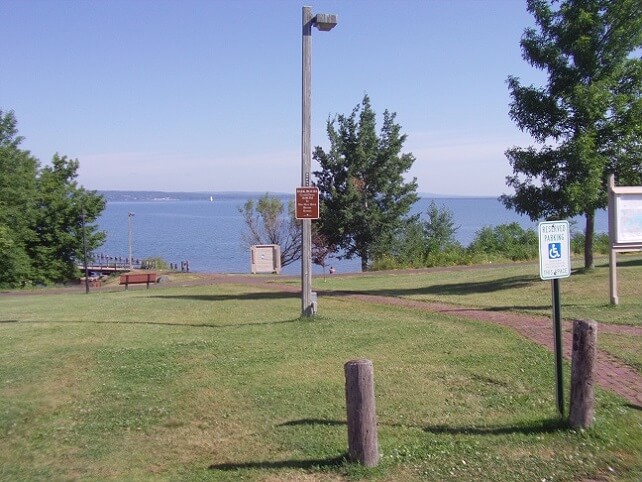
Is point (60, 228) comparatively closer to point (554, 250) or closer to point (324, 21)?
point (324, 21)

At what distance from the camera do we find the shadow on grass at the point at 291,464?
547 centimetres

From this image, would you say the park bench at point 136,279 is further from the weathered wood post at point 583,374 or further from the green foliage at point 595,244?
the weathered wood post at point 583,374

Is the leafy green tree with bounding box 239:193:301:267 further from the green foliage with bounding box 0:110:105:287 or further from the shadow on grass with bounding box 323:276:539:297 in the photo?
the shadow on grass with bounding box 323:276:539:297

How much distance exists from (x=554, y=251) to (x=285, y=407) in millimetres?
2910

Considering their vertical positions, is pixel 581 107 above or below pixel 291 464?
above

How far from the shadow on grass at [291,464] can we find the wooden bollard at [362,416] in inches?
7.7

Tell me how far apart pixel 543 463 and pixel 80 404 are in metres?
4.53

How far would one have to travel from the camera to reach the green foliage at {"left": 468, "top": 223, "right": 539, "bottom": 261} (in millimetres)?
31384

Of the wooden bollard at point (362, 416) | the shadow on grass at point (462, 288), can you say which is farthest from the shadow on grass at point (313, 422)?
the shadow on grass at point (462, 288)

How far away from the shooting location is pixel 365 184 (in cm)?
3747

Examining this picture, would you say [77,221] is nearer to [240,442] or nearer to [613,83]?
[613,83]

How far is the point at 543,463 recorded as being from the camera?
17.8 feet

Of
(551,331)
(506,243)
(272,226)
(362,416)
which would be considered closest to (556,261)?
(362,416)

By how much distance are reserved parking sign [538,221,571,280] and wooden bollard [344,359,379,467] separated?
1869 millimetres
